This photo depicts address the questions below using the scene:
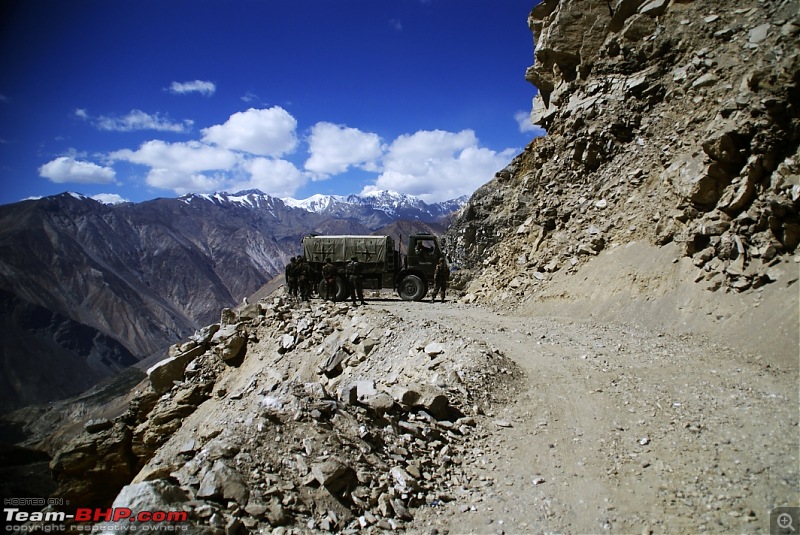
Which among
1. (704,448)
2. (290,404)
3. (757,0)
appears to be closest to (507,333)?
(704,448)

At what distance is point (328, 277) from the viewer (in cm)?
1734

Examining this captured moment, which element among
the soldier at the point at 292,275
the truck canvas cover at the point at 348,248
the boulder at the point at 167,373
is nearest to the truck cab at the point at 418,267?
the truck canvas cover at the point at 348,248

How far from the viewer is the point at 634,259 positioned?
1244cm

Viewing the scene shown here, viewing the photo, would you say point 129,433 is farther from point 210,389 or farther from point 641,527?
point 641,527

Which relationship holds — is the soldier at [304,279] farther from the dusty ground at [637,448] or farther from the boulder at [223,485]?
the boulder at [223,485]

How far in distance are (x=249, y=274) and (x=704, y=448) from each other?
188456 millimetres

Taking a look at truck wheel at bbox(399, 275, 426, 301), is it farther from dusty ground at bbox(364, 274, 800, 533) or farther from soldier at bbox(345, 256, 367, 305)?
dusty ground at bbox(364, 274, 800, 533)

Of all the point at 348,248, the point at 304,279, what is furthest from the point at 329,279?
the point at 348,248

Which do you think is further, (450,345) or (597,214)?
(597,214)

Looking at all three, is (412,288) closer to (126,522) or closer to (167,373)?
(167,373)

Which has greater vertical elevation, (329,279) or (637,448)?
(329,279)

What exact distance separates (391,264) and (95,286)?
13968 centimetres

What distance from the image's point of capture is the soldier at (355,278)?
16.4 m

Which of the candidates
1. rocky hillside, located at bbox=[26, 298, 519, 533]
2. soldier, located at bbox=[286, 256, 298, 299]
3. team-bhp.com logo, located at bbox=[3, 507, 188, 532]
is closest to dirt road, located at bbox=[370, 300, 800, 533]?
rocky hillside, located at bbox=[26, 298, 519, 533]
